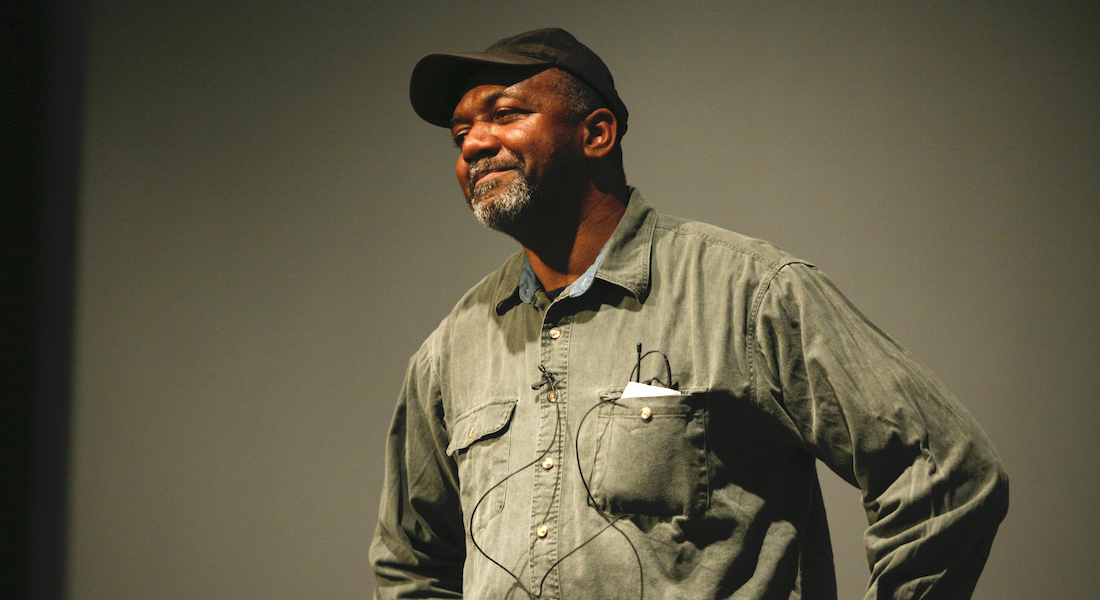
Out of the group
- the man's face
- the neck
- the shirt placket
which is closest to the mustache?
the man's face

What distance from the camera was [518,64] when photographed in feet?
5.04

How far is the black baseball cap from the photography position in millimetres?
1562

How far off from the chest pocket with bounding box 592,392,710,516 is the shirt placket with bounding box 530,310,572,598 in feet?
0.26

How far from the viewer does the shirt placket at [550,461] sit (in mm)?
1403

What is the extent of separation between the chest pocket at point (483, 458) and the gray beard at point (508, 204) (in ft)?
0.96

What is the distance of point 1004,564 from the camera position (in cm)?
191

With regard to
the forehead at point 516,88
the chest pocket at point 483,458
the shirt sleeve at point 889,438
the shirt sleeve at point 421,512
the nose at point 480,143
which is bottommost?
the shirt sleeve at point 421,512

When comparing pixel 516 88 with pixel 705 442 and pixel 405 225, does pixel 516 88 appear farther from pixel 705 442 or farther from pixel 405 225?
pixel 405 225

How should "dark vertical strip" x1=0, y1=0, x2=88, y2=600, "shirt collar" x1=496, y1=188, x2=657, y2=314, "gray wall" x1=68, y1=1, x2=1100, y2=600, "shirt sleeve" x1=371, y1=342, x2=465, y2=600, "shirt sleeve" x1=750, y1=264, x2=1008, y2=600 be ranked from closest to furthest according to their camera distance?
"shirt sleeve" x1=750, y1=264, x2=1008, y2=600, "shirt collar" x1=496, y1=188, x2=657, y2=314, "shirt sleeve" x1=371, y1=342, x2=465, y2=600, "gray wall" x1=68, y1=1, x2=1100, y2=600, "dark vertical strip" x1=0, y1=0, x2=88, y2=600

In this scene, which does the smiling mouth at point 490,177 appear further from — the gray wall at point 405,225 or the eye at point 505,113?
the gray wall at point 405,225

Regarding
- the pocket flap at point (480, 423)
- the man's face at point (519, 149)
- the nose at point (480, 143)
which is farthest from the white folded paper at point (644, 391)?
the nose at point (480, 143)

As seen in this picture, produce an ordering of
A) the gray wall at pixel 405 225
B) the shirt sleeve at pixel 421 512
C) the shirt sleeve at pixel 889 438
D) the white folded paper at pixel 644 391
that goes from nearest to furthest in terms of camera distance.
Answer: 1. the shirt sleeve at pixel 889 438
2. the white folded paper at pixel 644 391
3. the shirt sleeve at pixel 421 512
4. the gray wall at pixel 405 225

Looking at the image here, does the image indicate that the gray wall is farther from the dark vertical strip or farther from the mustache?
the mustache

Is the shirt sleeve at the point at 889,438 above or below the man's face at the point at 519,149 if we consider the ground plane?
below
